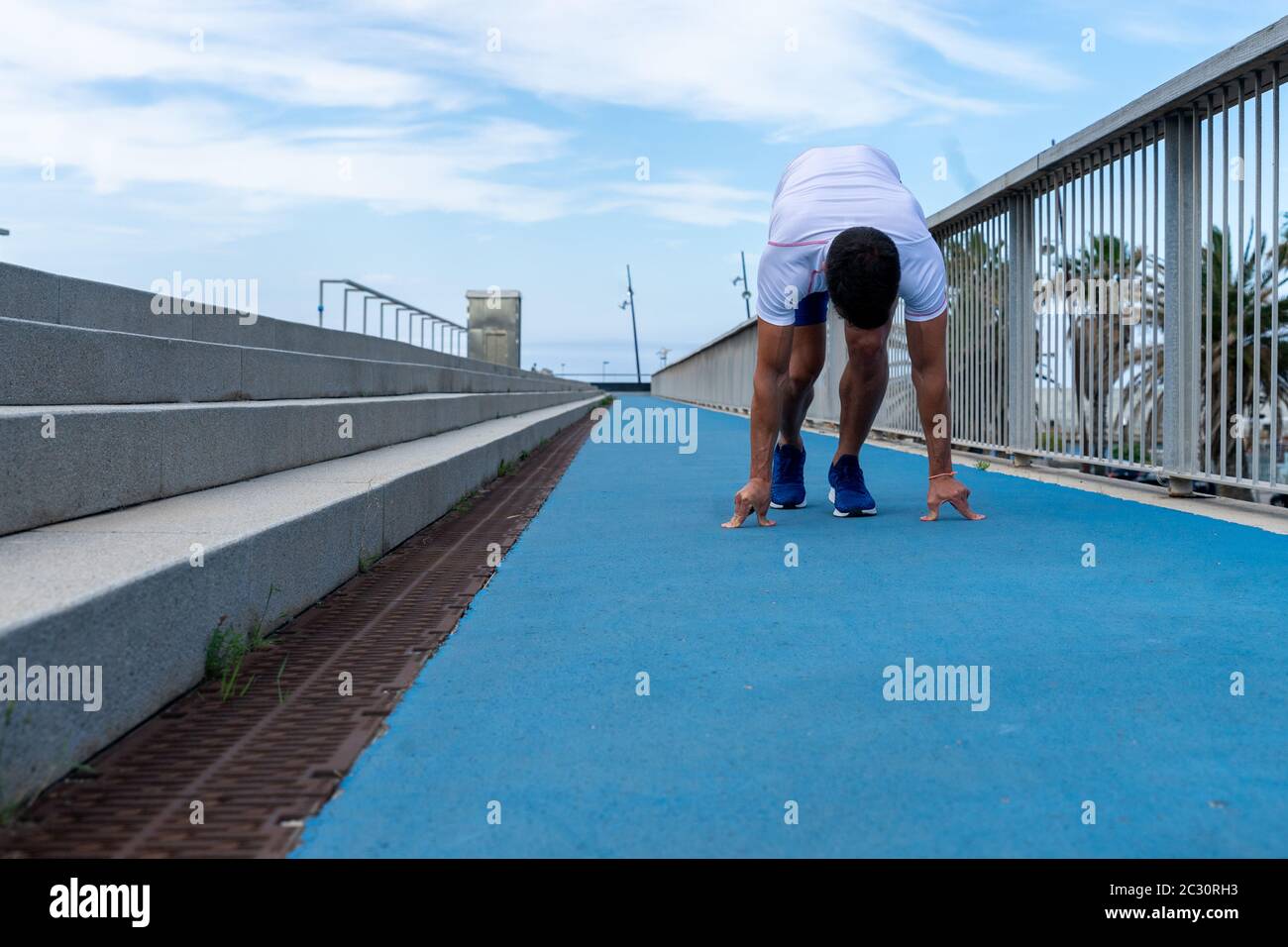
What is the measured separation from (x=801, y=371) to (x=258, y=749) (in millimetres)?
3846

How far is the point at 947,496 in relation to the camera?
16.9ft

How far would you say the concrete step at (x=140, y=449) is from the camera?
298cm

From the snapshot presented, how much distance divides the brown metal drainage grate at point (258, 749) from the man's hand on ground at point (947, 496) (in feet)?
7.81

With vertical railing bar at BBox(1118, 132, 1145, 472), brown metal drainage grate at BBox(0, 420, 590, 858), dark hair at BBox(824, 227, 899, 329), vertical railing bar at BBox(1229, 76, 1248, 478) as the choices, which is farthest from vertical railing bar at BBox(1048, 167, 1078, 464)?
brown metal drainage grate at BBox(0, 420, 590, 858)

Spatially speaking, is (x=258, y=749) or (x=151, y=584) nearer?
(x=258, y=749)

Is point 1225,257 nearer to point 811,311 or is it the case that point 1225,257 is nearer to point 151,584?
point 811,311

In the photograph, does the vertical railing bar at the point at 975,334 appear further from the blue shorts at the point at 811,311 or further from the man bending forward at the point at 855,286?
the man bending forward at the point at 855,286

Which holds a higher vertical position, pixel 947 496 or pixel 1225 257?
pixel 1225 257

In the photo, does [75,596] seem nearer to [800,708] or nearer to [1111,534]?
[800,708]

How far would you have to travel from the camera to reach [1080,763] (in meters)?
1.99

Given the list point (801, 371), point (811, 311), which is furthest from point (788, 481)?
point (811, 311)

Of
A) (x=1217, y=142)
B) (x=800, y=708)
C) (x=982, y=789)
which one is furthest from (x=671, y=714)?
(x=1217, y=142)

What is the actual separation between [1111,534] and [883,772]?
307cm
